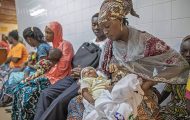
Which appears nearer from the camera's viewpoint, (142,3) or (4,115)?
(142,3)

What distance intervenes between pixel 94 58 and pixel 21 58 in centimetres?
232

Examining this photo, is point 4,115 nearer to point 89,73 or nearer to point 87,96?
point 89,73

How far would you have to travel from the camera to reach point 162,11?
2361mm

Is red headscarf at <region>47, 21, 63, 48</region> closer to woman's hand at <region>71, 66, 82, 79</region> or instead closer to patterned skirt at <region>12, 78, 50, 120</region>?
patterned skirt at <region>12, 78, 50, 120</region>

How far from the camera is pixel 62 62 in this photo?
2.86 metres

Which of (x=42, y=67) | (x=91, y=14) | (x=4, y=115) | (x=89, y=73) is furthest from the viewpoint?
(x=4, y=115)

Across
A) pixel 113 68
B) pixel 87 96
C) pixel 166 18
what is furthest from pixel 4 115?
pixel 166 18

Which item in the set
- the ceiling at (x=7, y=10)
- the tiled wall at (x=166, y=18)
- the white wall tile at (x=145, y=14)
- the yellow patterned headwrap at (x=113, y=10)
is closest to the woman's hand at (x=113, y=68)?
the yellow patterned headwrap at (x=113, y=10)

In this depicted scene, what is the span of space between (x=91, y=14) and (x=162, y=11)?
1.32 m

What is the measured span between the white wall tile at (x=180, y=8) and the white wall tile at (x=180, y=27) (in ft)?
0.16

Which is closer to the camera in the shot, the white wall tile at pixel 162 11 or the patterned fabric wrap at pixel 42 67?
the white wall tile at pixel 162 11

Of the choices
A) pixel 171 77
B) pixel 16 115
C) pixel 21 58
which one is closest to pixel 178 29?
pixel 171 77

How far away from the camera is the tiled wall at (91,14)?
2.23m

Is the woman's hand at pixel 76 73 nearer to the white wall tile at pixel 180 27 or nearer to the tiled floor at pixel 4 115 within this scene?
the white wall tile at pixel 180 27
